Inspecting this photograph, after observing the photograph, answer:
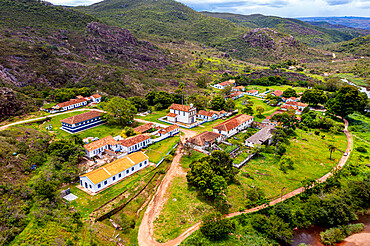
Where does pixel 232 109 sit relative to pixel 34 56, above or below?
below

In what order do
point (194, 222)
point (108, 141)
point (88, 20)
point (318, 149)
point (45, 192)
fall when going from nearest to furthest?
point (45, 192)
point (194, 222)
point (108, 141)
point (318, 149)
point (88, 20)

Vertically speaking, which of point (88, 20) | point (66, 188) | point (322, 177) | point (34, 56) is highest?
point (88, 20)

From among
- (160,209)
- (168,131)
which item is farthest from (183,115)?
(160,209)

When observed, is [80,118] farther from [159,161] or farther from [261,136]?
[261,136]

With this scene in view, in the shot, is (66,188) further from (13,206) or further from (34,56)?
(34,56)

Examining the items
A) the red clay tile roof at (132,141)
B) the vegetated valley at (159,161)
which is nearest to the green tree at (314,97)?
the vegetated valley at (159,161)

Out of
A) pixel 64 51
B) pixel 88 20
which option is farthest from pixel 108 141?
pixel 88 20

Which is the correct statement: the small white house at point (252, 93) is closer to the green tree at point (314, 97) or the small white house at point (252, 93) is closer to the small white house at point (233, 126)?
the green tree at point (314, 97)
